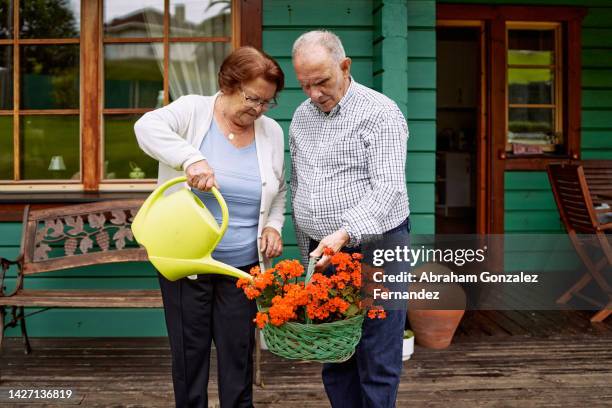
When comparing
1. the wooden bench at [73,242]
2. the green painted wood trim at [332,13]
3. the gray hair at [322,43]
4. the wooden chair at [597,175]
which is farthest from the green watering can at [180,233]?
the wooden chair at [597,175]

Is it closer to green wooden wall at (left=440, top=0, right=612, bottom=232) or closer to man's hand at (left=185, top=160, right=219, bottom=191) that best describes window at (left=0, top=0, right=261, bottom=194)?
man's hand at (left=185, top=160, right=219, bottom=191)

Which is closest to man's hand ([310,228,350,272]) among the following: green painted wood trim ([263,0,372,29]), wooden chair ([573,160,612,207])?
green painted wood trim ([263,0,372,29])

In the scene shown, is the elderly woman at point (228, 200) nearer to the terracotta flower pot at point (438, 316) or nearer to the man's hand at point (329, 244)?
the man's hand at point (329, 244)

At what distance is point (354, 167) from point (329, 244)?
0.29 m

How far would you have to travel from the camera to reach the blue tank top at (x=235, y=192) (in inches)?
82.2

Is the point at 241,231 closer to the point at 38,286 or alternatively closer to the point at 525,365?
the point at 525,365

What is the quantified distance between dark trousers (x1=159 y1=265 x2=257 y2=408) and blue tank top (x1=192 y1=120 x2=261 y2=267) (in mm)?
76

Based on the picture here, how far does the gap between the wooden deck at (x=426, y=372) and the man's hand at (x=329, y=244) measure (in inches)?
50.5

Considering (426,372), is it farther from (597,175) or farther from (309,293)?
(597,175)

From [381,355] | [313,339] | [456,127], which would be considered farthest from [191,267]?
[456,127]

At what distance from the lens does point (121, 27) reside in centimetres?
393

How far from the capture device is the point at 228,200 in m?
2.10

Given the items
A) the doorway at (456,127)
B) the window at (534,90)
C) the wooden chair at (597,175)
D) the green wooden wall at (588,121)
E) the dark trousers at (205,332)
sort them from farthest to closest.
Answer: the doorway at (456,127)
the window at (534,90)
the green wooden wall at (588,121)
the wooden chair at (597,175)
the dark trousers at (205,332)

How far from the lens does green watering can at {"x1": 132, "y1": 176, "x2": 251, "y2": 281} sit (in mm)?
1868
